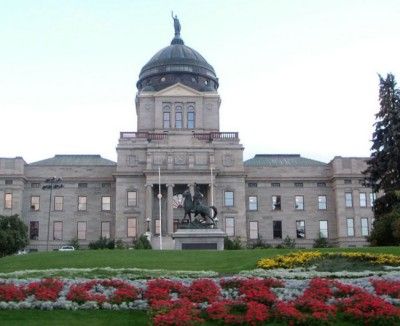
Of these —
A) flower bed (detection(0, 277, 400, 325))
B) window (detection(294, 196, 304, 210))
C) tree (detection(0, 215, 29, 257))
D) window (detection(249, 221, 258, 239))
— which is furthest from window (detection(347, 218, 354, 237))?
flower bed (detection(0, 277, 400, 325))

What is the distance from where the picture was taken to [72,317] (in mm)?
14852

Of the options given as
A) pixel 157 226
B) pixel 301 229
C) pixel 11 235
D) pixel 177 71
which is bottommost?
pixel 11 235

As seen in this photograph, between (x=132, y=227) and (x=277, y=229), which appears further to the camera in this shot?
(x=277, y=229)

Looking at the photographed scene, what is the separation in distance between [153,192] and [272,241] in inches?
637

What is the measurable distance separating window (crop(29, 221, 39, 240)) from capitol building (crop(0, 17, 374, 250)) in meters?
0.12

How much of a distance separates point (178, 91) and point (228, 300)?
73882mm

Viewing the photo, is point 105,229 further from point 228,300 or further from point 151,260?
point 228,300

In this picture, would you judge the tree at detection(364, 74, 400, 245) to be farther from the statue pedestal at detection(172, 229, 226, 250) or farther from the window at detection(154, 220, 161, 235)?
the window at detection(154, 220, 161, 235)

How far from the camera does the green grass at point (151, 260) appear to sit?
3027cm

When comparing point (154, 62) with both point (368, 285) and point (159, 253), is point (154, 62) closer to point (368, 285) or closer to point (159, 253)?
point (159, 253)

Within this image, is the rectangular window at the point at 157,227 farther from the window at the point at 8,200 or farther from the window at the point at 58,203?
the window at the point at 8,200

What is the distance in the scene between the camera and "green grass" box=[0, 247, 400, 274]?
30.3 m

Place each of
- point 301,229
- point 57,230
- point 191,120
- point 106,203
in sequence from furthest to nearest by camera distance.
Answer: point 191,120, point 301,229, point 106,203, point 57,230

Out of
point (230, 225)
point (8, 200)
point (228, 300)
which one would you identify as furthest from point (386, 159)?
point (8, 200)
